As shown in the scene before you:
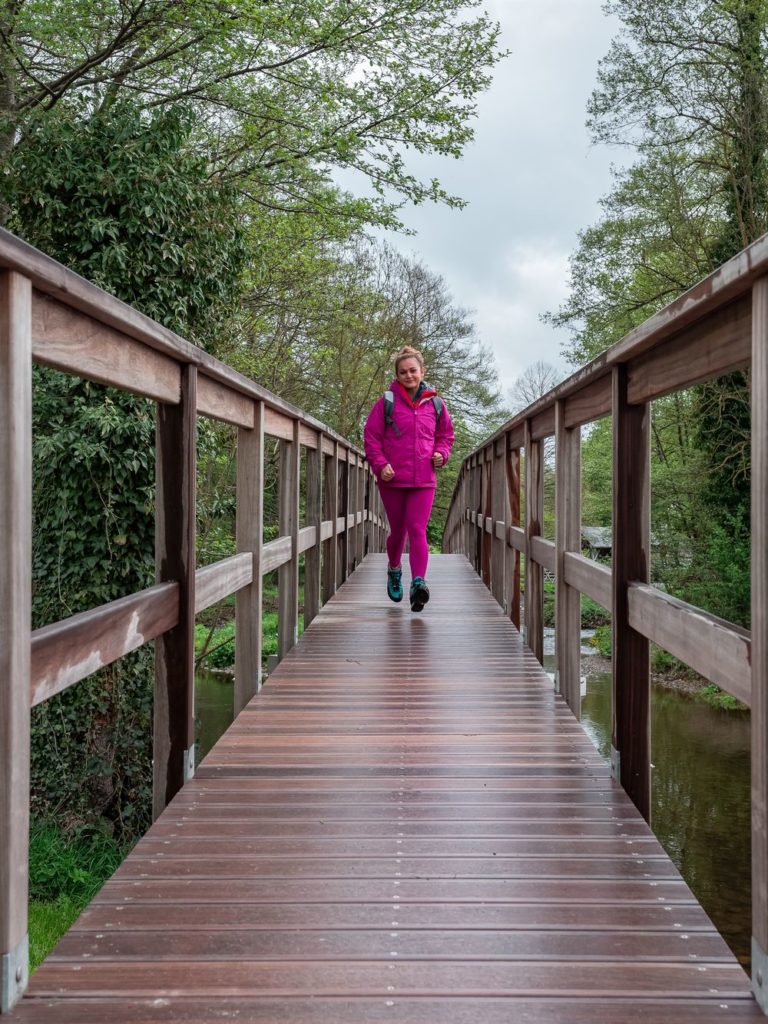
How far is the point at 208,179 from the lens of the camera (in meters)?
9.60

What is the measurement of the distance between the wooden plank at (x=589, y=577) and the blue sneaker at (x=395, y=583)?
2.77m

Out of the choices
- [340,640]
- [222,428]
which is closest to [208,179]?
[222,428]

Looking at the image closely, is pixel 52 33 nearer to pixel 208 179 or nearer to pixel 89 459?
pixel 208 179

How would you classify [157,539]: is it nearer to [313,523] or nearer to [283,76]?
[313,523]

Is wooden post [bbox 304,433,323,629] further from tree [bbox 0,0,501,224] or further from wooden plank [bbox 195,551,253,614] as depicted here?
tree [bbox 0,0,501,224]

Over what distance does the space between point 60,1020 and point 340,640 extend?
385 cm

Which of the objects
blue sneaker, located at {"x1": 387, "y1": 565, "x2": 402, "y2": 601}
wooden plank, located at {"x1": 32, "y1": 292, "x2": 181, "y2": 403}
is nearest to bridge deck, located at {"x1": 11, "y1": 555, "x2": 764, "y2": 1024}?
wooden plank, located at {"x1": 32, "y1": 292, "x2": 181, "y2": 403}

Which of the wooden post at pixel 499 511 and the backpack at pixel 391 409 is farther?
the wooden post at pixel 499 511

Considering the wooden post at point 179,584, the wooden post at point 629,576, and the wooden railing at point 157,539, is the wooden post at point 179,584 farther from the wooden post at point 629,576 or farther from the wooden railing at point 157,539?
the wooden post at point 629,576

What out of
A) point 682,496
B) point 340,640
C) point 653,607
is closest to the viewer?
point 653,607

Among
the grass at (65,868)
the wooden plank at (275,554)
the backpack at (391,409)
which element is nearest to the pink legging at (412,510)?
the backpack at (391,409)

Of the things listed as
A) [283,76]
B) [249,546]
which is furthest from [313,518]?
[283,76]

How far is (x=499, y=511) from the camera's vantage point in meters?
7.16

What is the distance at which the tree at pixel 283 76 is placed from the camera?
895 centimetres
